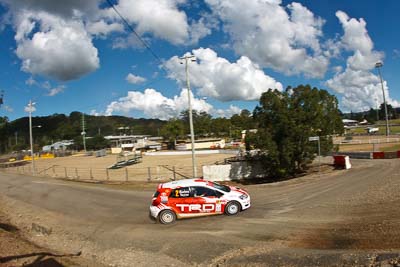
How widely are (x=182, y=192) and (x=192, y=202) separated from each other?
61 centimetres

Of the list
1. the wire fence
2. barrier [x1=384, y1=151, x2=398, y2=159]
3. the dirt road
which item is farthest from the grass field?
barrier [x1=384, y1=151, x2=398, y2=159]

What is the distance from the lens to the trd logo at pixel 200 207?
13672mm

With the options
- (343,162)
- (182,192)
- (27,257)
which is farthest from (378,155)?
(27,257)

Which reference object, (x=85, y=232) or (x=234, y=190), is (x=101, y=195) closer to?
(x=85, y=232)

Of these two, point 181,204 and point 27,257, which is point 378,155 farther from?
point 27,257

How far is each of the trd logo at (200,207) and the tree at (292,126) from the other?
39.4ft

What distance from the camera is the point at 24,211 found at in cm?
1948

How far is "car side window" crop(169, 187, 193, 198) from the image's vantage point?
1381 centimetres

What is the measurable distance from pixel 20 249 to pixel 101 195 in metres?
12.9

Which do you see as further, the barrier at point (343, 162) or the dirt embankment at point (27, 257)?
the barrier at point (343, 162)

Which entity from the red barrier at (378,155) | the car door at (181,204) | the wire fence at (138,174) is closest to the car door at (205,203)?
the car door at (181,204)

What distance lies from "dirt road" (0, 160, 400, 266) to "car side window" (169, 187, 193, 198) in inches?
42.8

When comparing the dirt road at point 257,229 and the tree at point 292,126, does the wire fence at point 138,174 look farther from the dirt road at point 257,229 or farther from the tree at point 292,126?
the dirt road at point 257,229

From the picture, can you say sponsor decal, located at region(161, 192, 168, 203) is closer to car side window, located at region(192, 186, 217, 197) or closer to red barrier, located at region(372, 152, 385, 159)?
car side window, located at region(192, 186, 217, 197)
